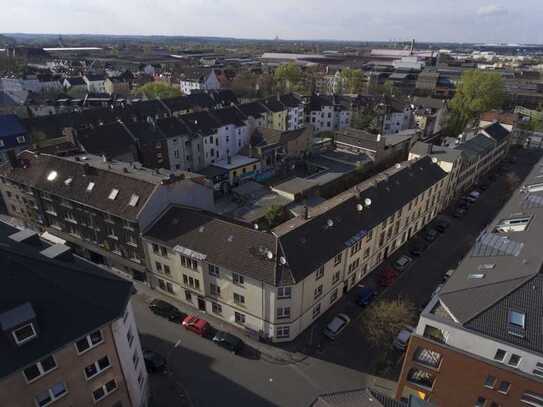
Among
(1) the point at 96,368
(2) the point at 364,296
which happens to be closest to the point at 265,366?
(2) the point at 364,296

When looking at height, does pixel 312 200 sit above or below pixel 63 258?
Answer: below

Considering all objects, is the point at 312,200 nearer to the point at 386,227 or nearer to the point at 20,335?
the point at 386,227

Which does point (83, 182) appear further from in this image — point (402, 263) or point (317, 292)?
point (402, 263)

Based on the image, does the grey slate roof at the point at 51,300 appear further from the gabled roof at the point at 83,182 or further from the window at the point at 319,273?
the window at the point at 319,273

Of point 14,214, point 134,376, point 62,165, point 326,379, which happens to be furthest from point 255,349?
point 14,214

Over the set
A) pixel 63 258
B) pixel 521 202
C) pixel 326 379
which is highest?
pixel 63 258

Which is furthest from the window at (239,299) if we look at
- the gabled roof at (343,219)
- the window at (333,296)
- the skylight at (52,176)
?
the skylight at (52,176)

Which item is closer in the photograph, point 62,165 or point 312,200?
point 62,165

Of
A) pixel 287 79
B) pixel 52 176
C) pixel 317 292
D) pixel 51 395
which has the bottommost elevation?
pixel 317 292
